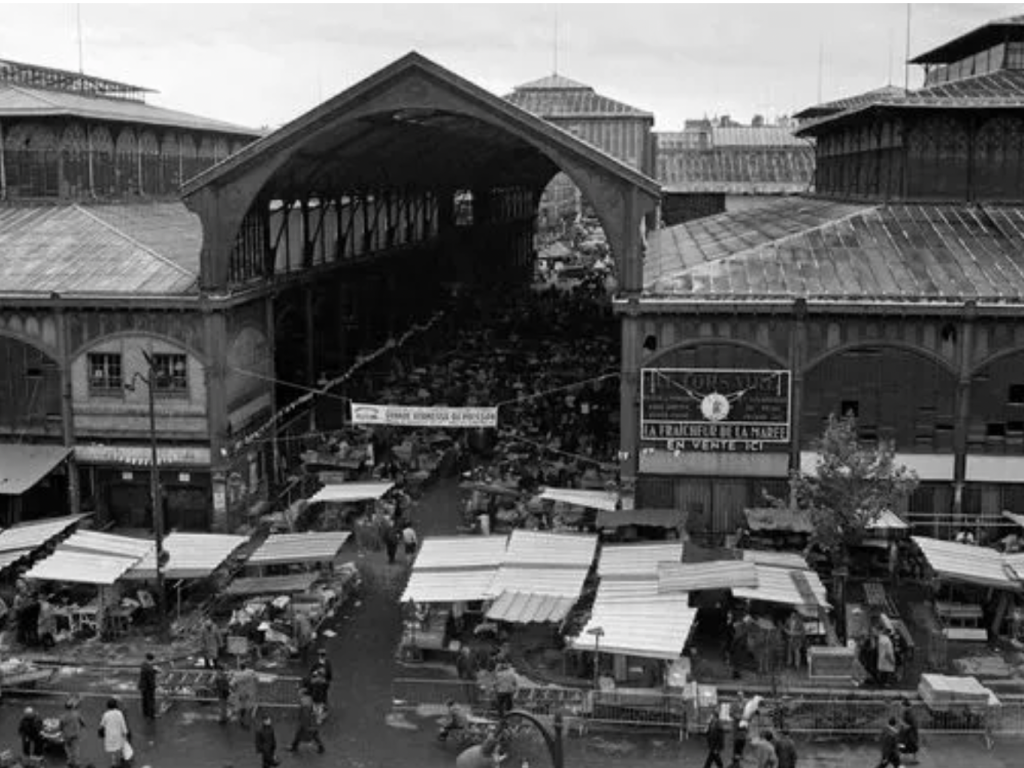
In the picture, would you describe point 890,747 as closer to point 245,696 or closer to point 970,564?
point 970,564

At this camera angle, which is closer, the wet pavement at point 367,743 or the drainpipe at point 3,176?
the wet pavement at point 367,743

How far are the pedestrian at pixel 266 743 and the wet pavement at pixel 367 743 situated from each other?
0.67 m

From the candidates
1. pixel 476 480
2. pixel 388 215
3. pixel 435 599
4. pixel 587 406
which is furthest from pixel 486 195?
pixel 435 599

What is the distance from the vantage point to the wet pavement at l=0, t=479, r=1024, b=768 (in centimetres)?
2762

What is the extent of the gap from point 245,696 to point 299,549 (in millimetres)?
8394

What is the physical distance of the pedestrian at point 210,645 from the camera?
32.4 meters

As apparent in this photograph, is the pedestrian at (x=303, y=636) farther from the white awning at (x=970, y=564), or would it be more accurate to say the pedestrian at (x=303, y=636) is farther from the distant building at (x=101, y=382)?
the white awning at (x=970, y=564)

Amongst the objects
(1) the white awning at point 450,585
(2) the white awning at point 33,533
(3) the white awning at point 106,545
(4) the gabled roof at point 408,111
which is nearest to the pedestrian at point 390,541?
(1) the white awning at point 450,585

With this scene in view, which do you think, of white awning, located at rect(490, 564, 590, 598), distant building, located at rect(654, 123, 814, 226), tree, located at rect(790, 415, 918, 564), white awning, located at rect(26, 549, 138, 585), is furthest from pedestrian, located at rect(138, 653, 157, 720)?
distant building, located at rect(654, 123, 814, 226)

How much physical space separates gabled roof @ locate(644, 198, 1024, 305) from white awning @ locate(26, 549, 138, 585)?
60.8 feet

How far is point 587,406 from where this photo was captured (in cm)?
5488

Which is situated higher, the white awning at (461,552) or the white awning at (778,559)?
the white awning at (461,552)

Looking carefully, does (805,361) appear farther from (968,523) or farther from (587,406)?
(587,406)

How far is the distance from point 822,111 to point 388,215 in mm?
32335
